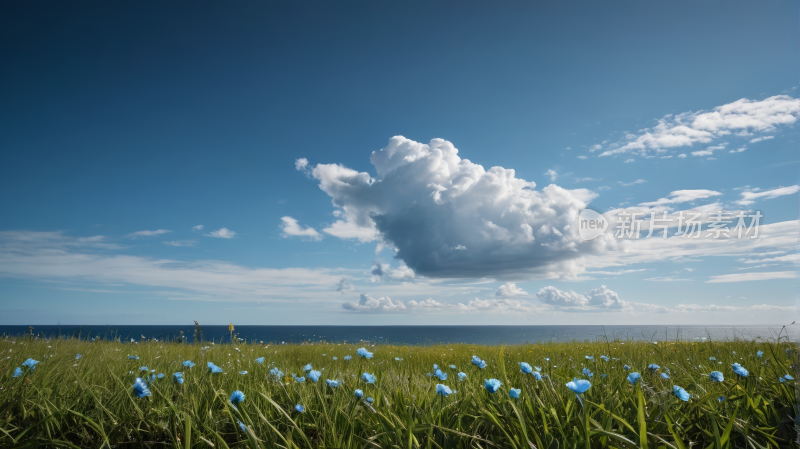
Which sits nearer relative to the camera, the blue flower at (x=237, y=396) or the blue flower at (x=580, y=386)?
the blue flower at (x=580, y=386)

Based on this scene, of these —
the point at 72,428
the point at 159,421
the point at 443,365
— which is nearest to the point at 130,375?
the point at 72,428

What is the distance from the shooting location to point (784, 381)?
7.93 feet

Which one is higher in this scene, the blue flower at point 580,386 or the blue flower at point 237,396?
the blue flower at point 580,386

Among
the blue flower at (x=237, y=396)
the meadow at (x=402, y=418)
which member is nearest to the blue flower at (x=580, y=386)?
the meadow at (x=402, y=418)

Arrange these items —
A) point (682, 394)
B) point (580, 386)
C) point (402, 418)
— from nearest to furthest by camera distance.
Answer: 1. point (580, 386)
2. point (682, 394)
3. point (402, 418)

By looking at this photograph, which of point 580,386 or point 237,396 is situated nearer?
point 580,386

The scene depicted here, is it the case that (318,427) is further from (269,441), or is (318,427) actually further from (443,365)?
(443,365)

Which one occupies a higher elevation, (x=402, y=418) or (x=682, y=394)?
(x=682, y=394)

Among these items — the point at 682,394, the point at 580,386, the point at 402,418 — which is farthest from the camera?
the point at 402,418

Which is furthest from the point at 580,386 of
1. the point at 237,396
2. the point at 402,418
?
the point at 237,396

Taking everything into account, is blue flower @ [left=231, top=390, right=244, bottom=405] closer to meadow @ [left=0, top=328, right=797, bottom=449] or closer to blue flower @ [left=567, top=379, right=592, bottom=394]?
meadow @ [left=0, top=328, right=797, bottom=449]

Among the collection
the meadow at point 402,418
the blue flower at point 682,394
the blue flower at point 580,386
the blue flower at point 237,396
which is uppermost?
the blue flower at point 580,386

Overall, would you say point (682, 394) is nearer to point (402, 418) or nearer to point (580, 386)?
point (580, 386)

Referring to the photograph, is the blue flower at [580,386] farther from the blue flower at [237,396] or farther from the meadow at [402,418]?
the blue flower at [237,396]
